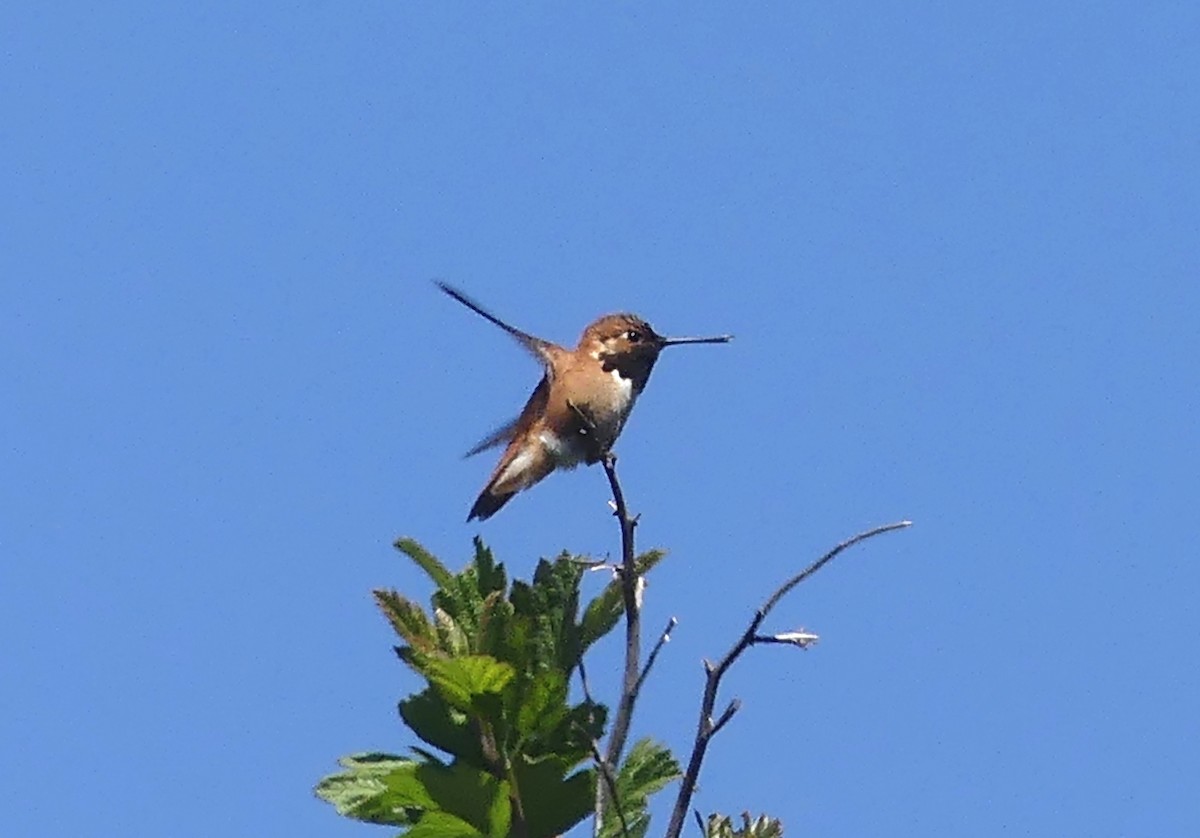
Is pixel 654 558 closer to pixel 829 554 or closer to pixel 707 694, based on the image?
pixel 829 554

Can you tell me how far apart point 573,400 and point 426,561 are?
3778 mm

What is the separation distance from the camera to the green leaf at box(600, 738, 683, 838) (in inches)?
146

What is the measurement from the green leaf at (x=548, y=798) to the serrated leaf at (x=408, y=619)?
0.32 metres

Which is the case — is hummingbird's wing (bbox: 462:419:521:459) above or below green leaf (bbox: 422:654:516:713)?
above

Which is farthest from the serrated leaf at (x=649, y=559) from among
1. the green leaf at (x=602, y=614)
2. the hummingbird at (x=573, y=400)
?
the hummingbird at (x=573, y=400)

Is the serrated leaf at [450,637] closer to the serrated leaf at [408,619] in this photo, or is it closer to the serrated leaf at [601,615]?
the serrated leaf at [408,619]

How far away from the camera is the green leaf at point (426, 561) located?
144 inches

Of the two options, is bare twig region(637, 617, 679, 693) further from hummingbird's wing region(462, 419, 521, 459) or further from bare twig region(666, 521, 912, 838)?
hummingbird's wing region(462, 419, 521, 459)

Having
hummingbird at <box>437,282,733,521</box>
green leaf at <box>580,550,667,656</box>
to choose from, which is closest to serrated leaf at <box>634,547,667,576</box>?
green leaf at <box>580,550,667,656</box>

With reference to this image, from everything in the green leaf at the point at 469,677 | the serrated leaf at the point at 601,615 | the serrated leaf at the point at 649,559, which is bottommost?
the green leaf at the point at 469,677

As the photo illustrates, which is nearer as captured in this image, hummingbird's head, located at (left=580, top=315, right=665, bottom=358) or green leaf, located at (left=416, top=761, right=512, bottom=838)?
green leaf, located at (left=416, top=761, right=512, bottom=838)

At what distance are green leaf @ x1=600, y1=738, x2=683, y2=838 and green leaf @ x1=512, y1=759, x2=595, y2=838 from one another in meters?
0.18

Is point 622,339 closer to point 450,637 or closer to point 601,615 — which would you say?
point 601,615

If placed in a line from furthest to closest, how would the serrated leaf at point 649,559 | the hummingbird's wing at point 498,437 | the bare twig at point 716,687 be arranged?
the hummingbird's wing at point 498,437, the serrated leaf at point 649,559, the bare twig at point 716,687
